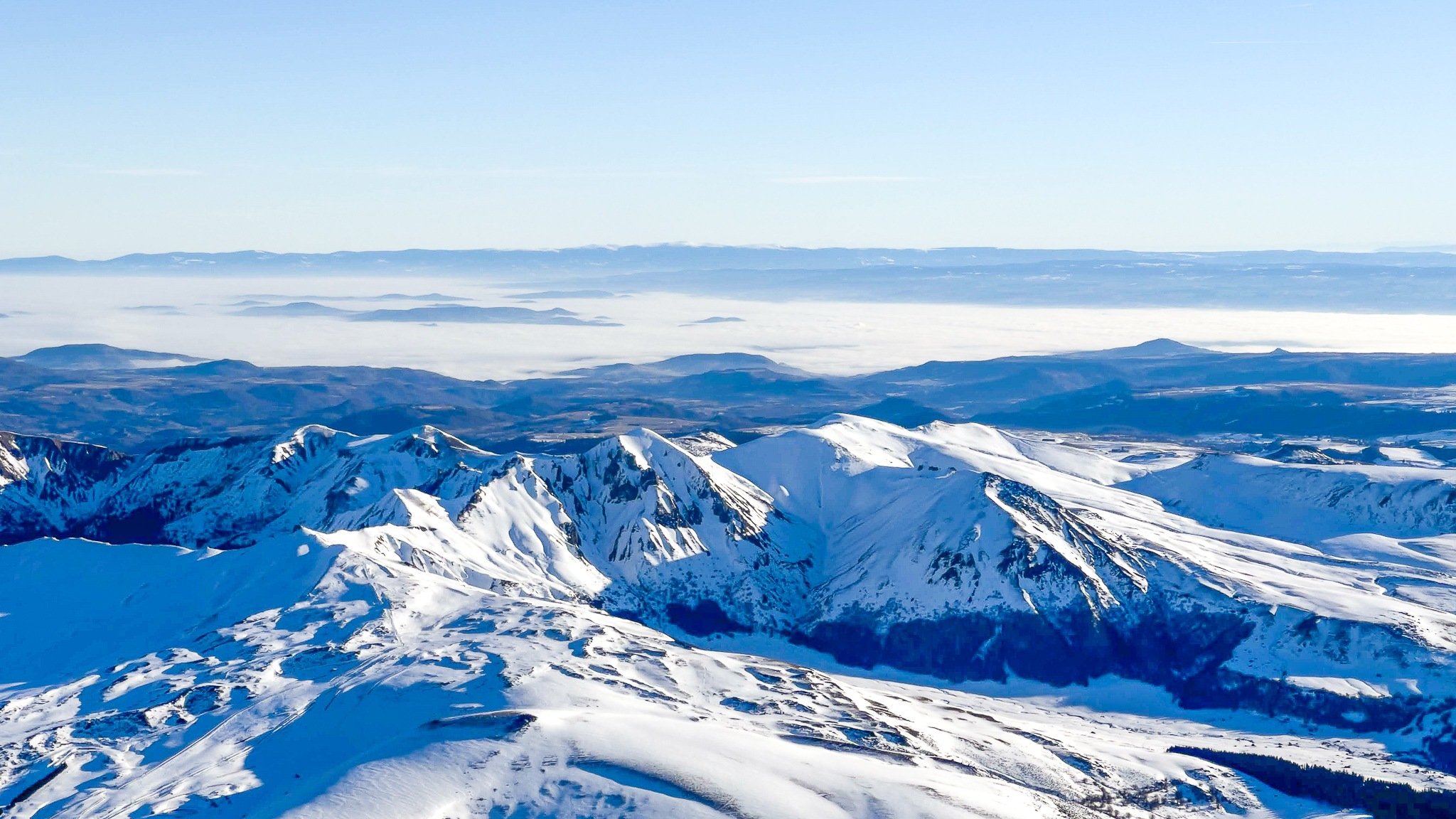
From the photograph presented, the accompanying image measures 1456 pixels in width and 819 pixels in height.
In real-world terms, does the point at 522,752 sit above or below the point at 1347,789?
above

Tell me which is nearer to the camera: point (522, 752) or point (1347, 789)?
point (522, 752)

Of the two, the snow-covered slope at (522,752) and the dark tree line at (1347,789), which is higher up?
the snow-covered slope at (522,752)

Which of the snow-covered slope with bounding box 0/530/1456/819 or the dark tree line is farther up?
the snow-covered slope with bounding box 0/530/1456/819

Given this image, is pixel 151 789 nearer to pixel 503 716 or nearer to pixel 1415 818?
pixel 503 716

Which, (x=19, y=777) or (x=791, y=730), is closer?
(x=19, y=777)

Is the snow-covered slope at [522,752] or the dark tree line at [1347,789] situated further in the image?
the dark tree line at [1347,789]

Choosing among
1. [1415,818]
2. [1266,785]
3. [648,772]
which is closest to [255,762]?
[648,772]

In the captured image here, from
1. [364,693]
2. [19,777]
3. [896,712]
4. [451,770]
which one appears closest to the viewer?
[451,770]

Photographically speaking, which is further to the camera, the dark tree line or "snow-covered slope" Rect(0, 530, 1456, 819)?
the dark tree line
